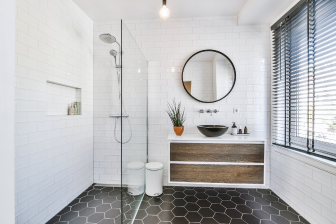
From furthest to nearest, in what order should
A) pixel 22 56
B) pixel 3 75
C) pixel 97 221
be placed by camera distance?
1. pixel 97 221
2. pixel 22 56
3. pixel 3 75

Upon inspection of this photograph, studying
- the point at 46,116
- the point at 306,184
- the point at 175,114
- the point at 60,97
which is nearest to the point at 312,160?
the point at 306,184

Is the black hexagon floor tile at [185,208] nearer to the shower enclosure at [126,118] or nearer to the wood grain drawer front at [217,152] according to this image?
the shower enclosure at [126,118]

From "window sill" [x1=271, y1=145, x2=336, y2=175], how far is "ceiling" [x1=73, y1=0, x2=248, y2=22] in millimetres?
2017

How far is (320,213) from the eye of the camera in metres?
1.61

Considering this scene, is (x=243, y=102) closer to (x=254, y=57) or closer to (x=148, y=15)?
(x=254, y=57)

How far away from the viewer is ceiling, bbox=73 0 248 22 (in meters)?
2.17

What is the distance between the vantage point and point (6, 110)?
0.26 m

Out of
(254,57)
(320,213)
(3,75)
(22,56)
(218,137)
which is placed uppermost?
(254,57)

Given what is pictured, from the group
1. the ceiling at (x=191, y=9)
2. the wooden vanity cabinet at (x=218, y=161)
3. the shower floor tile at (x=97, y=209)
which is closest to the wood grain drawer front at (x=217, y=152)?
the wooden vanity cabinet at (x=218, y=161)

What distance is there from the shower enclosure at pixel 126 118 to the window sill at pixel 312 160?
1.85 m

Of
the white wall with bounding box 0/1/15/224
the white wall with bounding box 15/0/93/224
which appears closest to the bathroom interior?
the white wall with bounding box 15/0/93/224

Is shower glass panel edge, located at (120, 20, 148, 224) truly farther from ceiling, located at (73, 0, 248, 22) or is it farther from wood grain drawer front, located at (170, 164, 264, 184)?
ceiling, located at (73, 0, 248, 22)

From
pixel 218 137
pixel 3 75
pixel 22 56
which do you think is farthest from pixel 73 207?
pixel 3 75

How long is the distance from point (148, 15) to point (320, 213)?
3182 mm
